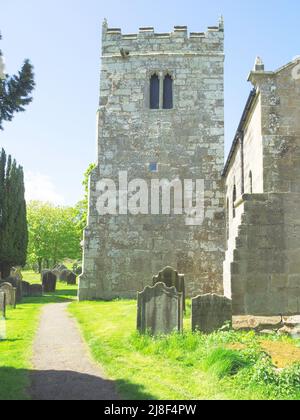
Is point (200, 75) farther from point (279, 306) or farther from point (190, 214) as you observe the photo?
point (279, 306)

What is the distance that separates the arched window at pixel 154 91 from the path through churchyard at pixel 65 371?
1184 centimetres

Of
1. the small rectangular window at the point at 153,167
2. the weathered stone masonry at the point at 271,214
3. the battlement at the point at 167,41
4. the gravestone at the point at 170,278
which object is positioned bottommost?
the gravestone at the point at 170,278

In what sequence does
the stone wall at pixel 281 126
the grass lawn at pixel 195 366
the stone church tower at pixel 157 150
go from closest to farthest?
the grass lawn at pixel 195 366 < the stone wall at pixel 281 126 < the stone church tower at pixel 157 150

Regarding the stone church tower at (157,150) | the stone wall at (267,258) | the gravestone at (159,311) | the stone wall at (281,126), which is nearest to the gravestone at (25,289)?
the stone church tower at (157,150)

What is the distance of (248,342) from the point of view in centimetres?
→ 750

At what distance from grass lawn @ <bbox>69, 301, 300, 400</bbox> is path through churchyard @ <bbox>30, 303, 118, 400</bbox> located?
24cm

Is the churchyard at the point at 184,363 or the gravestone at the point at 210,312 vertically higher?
the gravestone at the point at 210,312

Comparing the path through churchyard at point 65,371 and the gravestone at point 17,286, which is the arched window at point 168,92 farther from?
the path through churchyard at point 65,371

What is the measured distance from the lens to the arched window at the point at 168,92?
767 inches

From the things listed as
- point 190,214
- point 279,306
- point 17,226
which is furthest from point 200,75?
point 17,226

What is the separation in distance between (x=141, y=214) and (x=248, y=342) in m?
11.4

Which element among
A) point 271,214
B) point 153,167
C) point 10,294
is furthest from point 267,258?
point 10,294

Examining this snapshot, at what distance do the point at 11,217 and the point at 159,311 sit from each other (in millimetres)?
18588

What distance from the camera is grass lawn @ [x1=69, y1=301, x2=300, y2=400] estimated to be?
549 centimetres
